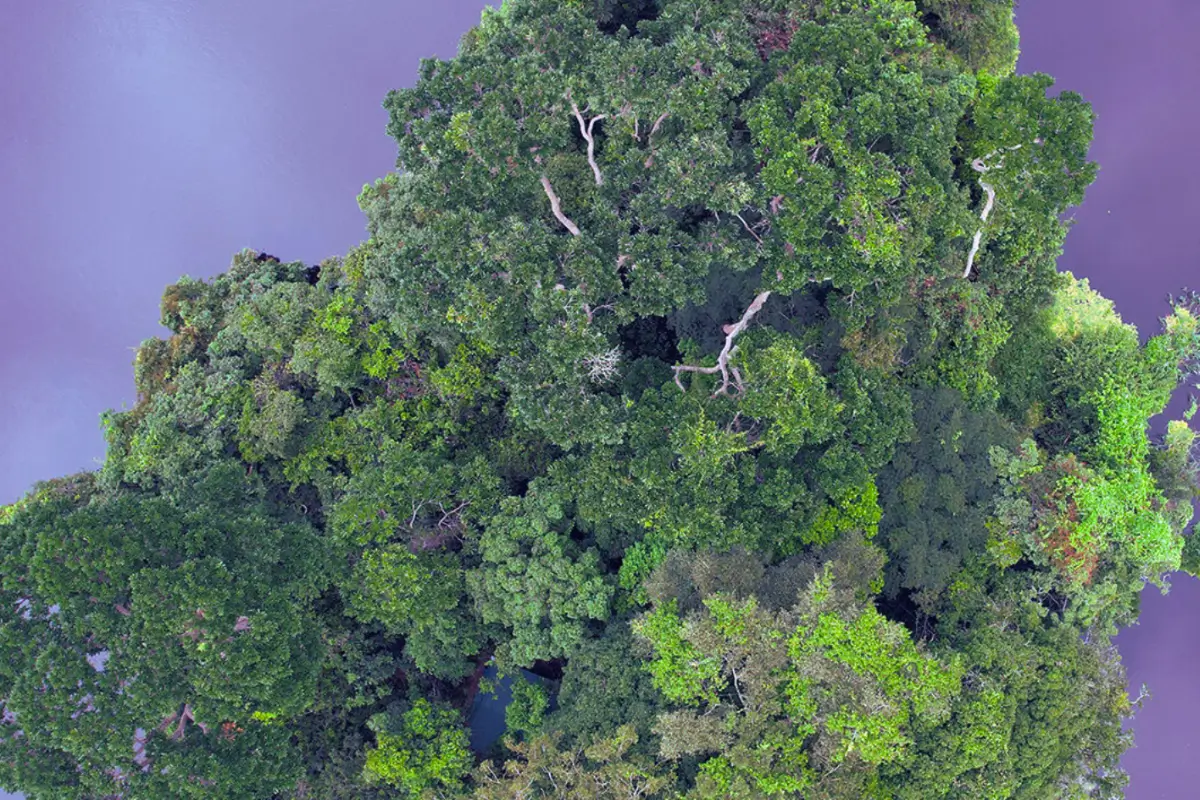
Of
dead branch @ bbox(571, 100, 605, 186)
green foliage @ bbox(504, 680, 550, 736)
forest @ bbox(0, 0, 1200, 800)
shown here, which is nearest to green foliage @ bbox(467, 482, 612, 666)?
forest @ bbox(0, 0, 1200, 800)

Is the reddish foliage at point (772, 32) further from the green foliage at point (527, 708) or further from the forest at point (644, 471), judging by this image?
the green foliage at point (527, 708)

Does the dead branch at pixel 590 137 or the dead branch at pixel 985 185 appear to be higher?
the dead branch at pixel 985 185

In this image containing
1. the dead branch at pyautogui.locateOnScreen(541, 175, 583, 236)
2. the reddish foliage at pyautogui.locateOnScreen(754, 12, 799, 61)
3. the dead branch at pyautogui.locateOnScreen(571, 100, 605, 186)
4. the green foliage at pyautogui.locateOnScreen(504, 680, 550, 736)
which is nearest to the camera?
the dead branch at pyautogui.locateOnScreen(571, 100, 605, 186)

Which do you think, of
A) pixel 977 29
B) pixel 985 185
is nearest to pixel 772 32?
pixel 985 185

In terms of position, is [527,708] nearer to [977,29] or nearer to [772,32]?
[772,32]

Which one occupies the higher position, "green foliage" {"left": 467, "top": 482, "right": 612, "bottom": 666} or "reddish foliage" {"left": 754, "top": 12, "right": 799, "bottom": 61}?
"reddish foliage" {"left": 754, "top": 12, "right": 799, "bottom": 61}

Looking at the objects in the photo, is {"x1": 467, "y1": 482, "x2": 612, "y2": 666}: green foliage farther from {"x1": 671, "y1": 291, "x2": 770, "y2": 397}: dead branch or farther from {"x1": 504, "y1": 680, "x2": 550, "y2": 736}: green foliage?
{"x1": 671, "y1": 291, "x2": 770, "y2": 397}: dead branch

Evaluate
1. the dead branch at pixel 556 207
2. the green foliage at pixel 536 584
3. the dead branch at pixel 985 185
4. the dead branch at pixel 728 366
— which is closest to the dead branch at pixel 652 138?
the dead branch at pixel 556 207

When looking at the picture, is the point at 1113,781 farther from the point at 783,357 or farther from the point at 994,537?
the point at 783,357
